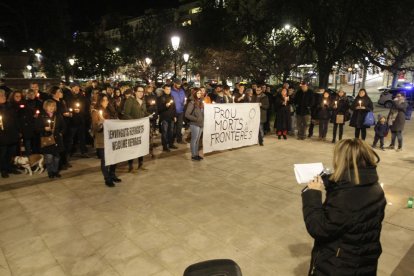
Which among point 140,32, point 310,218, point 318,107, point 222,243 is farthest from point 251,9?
point 140,32

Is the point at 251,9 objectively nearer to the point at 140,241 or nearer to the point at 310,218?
the point at 140,241

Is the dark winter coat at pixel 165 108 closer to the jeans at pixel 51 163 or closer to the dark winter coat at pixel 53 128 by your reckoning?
the dark winter coat at pixel 53 128

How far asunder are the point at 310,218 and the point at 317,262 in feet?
1.19

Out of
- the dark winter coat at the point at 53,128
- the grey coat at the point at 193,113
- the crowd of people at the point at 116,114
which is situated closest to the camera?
the dark winter coat at the point at 53,128

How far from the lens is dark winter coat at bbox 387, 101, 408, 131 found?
9.97 meters

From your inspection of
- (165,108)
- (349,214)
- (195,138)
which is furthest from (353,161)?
(165,108)

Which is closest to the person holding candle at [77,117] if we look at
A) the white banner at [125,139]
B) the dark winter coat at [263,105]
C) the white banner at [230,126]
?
the white banner at [125,139]

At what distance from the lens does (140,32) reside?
3919 cm

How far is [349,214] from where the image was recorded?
2273 millimetres

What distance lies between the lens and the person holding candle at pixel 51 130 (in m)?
7.00

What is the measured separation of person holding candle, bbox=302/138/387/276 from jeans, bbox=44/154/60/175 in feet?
20.2

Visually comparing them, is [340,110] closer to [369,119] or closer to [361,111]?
[361,111]

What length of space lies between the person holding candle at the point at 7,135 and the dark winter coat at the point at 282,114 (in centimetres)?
781

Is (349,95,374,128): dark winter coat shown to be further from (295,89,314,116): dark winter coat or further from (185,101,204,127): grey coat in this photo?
(185,101,204,127): grey coat
